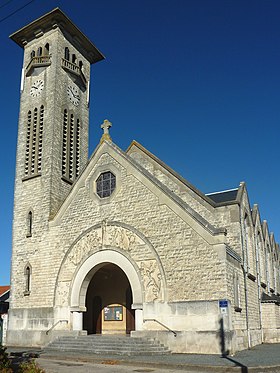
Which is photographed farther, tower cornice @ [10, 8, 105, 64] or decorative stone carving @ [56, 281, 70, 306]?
tower cornice @ [10, 8, 105, 64]

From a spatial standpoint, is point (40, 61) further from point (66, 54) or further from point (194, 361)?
point (194, 361)

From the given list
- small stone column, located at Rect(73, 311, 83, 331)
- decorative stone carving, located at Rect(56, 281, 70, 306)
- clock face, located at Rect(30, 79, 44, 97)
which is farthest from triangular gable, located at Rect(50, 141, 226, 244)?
clock face, located at Rect(30, 79, 44, 97)

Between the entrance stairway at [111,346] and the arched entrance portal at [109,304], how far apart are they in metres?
3.91

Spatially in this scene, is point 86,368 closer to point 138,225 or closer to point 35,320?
point 138,225

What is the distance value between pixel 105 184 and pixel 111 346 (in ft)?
27.2

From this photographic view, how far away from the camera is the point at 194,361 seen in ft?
47.2

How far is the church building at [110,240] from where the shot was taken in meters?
17.8

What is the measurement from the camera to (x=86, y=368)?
13.6m

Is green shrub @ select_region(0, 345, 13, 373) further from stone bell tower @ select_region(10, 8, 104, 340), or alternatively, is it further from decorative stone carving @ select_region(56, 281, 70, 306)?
stone bell tower @ select_region(10, 8, 104, 340)

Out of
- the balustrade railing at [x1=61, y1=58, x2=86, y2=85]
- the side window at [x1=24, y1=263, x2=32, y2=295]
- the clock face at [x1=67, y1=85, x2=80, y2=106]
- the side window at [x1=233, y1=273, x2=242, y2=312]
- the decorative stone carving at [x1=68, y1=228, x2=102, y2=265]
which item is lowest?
the side window at [x1=233, y1=273, x2=242, y2=312]

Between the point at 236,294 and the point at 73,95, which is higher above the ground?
the point at 73,95

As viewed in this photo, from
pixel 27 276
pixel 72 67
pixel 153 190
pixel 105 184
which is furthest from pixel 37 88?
pixel 153 190

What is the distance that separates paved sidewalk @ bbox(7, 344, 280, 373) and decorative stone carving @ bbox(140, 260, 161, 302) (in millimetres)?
2790

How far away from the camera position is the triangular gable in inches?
710
